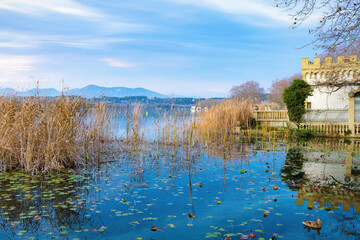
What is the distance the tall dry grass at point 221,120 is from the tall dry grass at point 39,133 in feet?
23.8

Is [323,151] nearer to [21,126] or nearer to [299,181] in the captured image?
[299,181]

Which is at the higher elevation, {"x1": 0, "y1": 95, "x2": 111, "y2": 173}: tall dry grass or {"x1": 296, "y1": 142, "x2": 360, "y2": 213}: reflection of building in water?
{"x1": 0, "y1": 95, "x2": 111, "y2": 173}: tall dry grass

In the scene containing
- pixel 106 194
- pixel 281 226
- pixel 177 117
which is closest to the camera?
pixel 281 226

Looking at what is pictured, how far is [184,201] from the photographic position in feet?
17.2

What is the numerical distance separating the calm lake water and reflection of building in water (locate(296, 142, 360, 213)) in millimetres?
18

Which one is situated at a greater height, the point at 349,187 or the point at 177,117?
the point at 177,117

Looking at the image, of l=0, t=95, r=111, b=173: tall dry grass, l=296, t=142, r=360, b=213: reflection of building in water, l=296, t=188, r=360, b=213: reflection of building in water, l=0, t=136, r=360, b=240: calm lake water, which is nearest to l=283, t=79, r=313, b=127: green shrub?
l=296, t=142, r=360, b=213: reflection of building in water

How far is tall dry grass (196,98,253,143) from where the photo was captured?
15136 millimetres

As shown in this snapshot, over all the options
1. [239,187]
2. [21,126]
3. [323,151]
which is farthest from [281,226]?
[323,151]

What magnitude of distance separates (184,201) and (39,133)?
3826mm

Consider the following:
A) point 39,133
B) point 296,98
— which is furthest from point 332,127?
point 39,133

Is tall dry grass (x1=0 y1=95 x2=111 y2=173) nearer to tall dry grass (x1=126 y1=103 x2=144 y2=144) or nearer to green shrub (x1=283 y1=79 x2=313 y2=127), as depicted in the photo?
tall dry grass (x1=126 y1=103 x2=144 y2=144)

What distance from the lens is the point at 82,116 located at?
8555 mm

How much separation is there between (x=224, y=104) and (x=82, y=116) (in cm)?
1092
